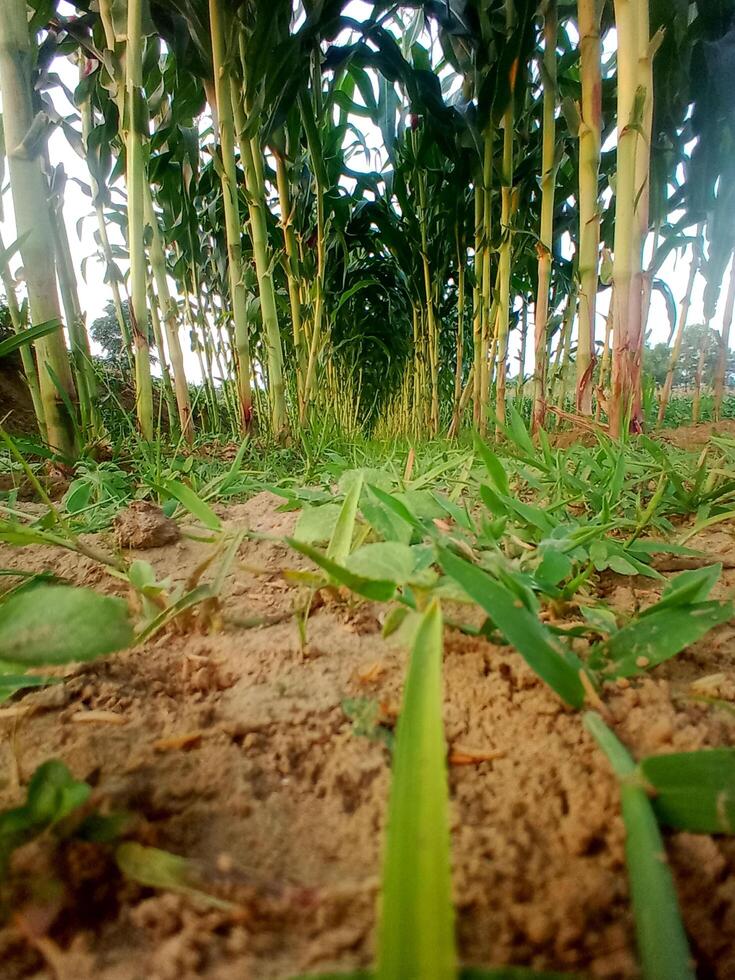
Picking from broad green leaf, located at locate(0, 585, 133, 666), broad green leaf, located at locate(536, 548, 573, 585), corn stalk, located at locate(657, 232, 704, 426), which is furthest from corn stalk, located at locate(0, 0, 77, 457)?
corn stalk, located at locate(657, 232, 704, 426)

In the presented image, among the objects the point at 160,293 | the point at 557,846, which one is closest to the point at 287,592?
the point at 557,846

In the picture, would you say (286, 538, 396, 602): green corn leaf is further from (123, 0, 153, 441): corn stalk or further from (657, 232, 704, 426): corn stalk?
(657, 232, 704, 426): corn stalk

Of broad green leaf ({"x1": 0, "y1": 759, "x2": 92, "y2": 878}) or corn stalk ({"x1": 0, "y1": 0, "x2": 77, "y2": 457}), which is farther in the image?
corn stalk ({"x1": 0, "y1": 0, "x2": 77, "y2": 457})

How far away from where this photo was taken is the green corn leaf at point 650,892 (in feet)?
0.53

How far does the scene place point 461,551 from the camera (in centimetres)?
42

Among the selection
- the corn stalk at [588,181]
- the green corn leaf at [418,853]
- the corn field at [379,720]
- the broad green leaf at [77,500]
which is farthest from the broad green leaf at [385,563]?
the corn stalk at [588,181]

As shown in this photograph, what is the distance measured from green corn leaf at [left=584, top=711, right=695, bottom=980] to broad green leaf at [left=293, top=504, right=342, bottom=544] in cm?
32

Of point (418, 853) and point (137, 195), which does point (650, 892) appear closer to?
point (418, 853)

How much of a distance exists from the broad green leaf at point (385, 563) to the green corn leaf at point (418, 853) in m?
0.13

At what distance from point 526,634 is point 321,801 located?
13 cm

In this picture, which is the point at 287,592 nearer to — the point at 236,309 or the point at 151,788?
the point at 151,788

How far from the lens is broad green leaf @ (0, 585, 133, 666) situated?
0.90 ft

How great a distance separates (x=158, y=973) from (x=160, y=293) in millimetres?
2180

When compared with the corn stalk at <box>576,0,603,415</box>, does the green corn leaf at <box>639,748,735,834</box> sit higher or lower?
lower
